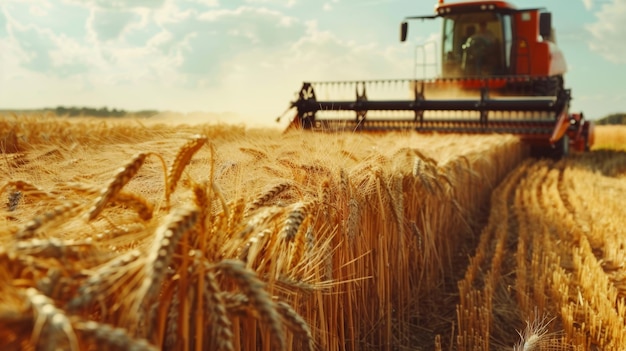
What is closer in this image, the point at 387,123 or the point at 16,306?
the point at 16,306

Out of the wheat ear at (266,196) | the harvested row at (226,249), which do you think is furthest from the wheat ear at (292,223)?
the wheat ear at (266,196)

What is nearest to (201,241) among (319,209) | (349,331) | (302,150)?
(319,209)

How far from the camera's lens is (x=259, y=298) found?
113cm

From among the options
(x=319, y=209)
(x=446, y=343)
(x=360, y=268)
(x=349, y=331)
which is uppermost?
(x=319, y=209)

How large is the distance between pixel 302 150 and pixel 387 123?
844 centimetres

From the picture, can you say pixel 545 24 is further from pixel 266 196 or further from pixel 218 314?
pixel 218 314

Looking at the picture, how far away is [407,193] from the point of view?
373 centimetres

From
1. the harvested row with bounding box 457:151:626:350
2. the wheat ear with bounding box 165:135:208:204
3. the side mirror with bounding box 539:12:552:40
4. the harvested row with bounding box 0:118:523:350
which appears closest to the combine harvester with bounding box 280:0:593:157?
the side mirror with bounding box 539:12:552:40

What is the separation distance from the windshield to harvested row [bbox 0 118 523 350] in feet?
27.8

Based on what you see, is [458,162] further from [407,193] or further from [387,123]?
[387,123]

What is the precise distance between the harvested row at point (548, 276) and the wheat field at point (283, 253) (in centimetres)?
2

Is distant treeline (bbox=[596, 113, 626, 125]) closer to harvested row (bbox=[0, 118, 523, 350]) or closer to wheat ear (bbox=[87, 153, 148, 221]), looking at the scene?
harvested row (bbox=[0, 118, 523, 350])

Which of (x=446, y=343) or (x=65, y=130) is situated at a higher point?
(x=65, y=130)

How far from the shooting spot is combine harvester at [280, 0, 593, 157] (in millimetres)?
10773
